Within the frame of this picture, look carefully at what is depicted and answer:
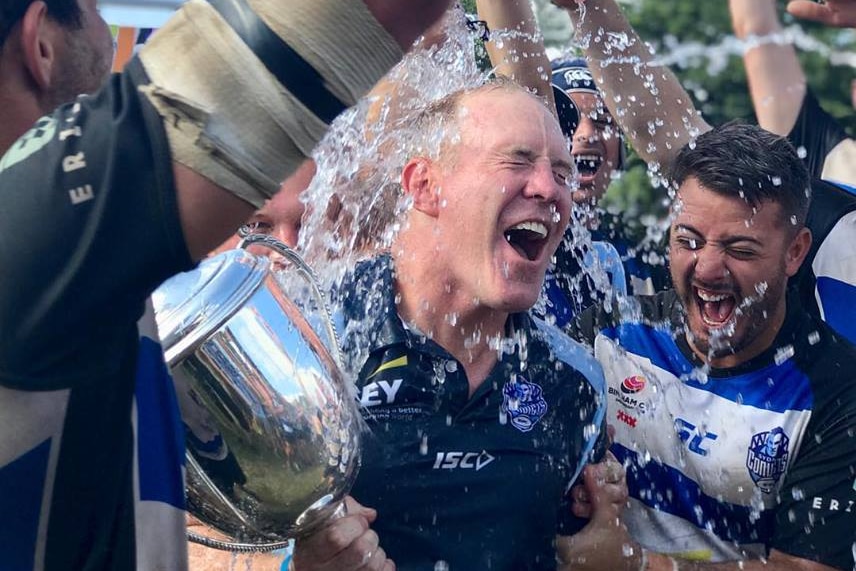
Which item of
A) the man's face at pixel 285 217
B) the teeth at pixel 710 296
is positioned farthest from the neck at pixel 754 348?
the man's face at pixel 285 217

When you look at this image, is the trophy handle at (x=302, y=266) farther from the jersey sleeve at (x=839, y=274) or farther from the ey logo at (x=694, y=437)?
the jersey sleeve at (x=839, y=274)

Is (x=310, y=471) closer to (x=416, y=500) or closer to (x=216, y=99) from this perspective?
(x=416, y=500)

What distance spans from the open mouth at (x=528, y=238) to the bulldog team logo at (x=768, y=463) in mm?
827

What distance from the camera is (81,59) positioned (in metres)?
1.41

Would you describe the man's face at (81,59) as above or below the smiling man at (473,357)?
above

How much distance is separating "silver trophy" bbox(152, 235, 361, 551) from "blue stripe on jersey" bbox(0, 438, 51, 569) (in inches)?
17.1

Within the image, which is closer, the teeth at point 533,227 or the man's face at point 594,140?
the teeth at point 533,227

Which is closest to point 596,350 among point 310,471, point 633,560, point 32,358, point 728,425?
point 728,425

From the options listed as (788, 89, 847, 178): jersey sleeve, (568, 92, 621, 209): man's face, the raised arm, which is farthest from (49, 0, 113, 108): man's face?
(568, 92, 621, 209): man's face

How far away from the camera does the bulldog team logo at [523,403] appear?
282 centimetres

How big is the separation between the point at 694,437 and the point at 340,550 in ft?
4.19

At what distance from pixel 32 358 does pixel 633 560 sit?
220cm

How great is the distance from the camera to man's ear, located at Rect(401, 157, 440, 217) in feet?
10.2

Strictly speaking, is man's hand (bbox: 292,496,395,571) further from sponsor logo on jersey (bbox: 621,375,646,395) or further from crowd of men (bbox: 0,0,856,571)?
sponsor logo on jersey (bbox: 621,375,646,395)
